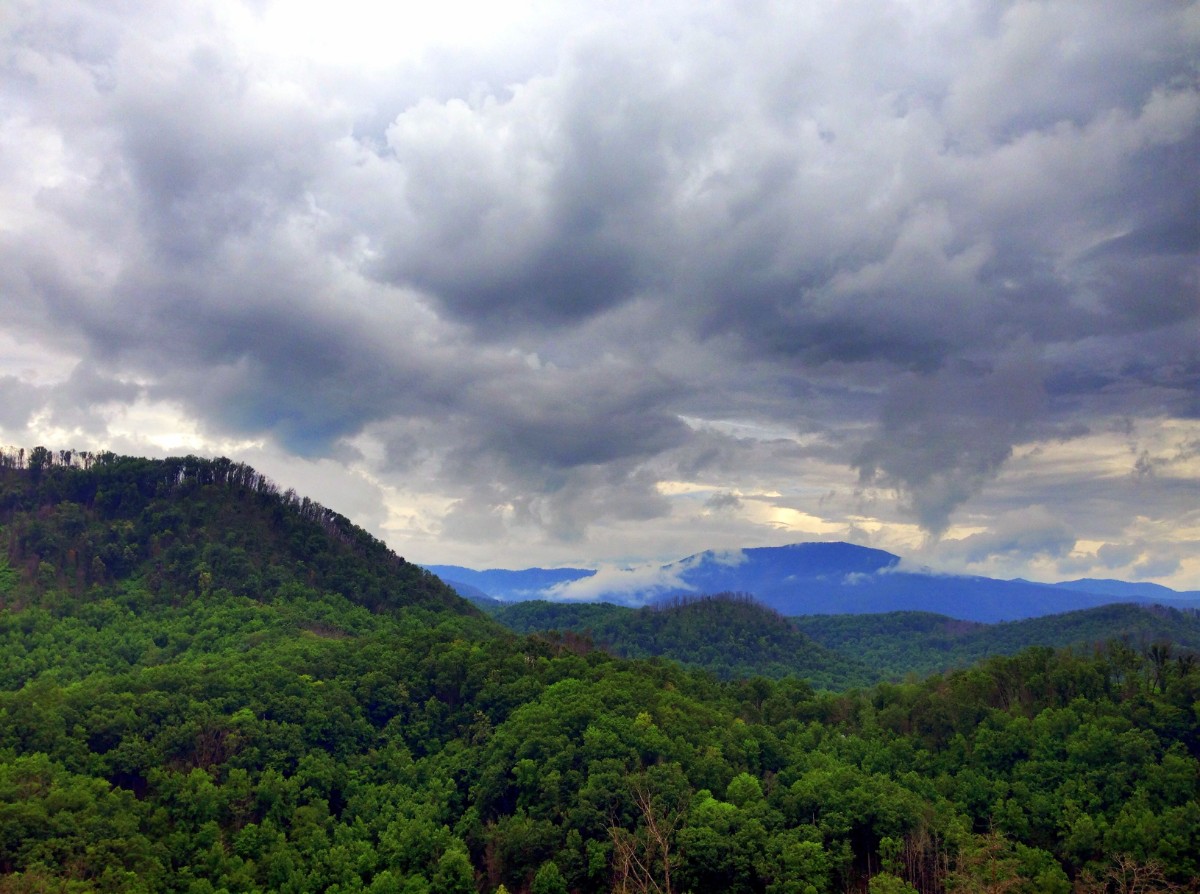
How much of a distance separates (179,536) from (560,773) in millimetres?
79768

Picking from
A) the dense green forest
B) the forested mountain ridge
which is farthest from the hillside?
the dense green forest

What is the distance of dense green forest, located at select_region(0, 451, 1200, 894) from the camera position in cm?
4525

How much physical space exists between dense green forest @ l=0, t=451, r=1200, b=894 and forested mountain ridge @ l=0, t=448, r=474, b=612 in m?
16.8

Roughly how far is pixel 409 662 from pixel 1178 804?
6124cm

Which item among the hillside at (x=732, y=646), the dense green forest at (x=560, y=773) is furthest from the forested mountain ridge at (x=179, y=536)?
the hillside at (x=732, y=646)

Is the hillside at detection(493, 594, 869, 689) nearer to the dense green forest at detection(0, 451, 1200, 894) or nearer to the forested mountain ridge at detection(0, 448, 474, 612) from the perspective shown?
the forested mountain ridge at detection(0, 448, 474, 612)

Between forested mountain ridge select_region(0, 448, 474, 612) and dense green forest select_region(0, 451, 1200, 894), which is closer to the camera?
dense green forest select_region(0, 451, 1200, 894)

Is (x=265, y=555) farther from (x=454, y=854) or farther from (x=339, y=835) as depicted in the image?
(x=454, y=854)

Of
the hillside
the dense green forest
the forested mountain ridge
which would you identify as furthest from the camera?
the hillside

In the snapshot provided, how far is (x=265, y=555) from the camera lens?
371 ft

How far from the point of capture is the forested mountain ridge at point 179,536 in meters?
101

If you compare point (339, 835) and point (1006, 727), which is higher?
point (1006, 727)

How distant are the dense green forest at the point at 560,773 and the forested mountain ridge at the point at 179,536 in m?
16.8

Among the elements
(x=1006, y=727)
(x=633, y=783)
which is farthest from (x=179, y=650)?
(x=1006, y=727)
